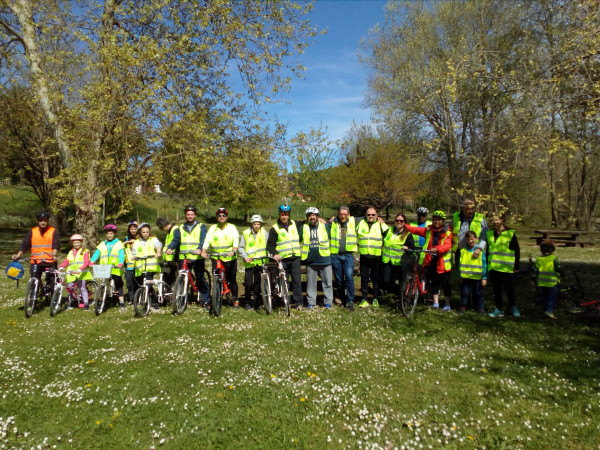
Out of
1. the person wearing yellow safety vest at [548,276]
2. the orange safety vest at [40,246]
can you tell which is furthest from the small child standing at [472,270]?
the orange safety vest at [40,246]

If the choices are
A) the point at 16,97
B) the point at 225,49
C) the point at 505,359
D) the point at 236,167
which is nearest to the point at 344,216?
the point at 505,359

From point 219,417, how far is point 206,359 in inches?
60.2

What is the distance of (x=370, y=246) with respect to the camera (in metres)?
8.13


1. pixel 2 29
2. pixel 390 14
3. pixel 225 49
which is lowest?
pixel 225 49

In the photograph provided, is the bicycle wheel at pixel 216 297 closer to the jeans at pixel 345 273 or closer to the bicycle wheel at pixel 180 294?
the bicycle wheel at pixel 180 294

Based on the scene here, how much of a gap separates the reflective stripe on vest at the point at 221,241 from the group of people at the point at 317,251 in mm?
22

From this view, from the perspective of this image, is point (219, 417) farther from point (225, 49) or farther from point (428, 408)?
point (225, 49)

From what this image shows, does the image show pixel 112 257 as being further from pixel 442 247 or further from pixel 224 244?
pixel 442 247

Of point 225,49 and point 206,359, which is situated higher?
point 225,49

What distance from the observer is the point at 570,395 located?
4.27 m

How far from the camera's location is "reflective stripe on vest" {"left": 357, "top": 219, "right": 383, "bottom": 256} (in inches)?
320

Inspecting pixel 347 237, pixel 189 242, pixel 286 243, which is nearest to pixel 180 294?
pixel 189 242

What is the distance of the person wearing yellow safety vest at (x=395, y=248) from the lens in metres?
8.33

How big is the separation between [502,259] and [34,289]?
10020 millimetres
